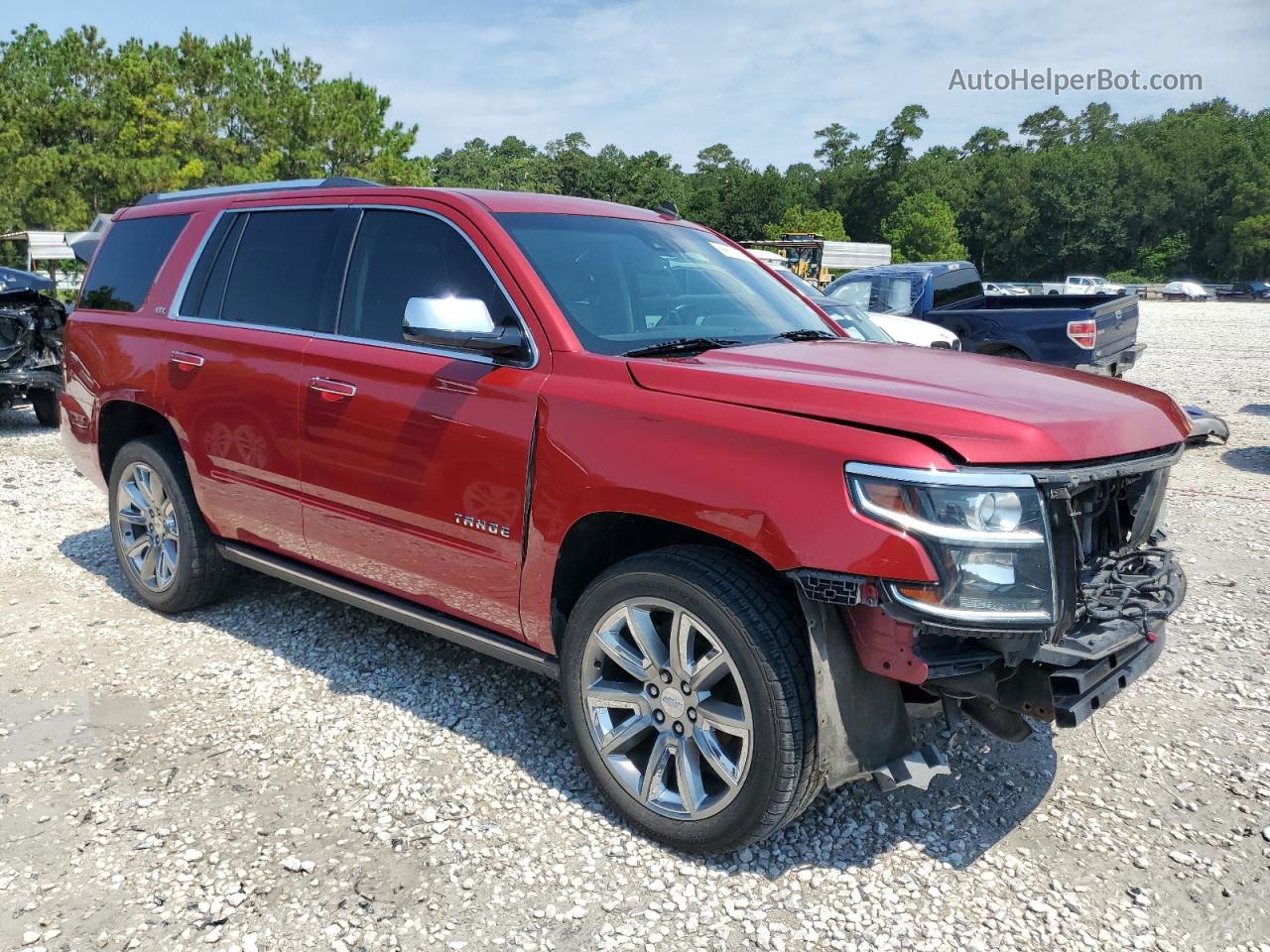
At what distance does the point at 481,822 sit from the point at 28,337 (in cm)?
905

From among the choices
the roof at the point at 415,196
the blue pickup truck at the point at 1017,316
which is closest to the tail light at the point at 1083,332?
the blue pickup truck at the point at 1017,316

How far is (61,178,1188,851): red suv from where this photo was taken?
7.76 feet

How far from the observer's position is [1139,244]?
90438 millimetres

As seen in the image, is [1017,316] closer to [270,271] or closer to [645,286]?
[645,286]

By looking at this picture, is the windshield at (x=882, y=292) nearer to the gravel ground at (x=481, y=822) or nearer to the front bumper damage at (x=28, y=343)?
the gravel ground at (x=481, y=822)

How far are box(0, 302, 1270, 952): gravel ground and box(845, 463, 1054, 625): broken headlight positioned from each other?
0.95 meters

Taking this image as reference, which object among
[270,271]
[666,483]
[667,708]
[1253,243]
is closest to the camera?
[666,483]

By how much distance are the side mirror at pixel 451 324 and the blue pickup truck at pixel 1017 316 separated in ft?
26.1

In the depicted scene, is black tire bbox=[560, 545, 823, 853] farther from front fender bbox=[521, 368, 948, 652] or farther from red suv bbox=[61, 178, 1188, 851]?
front fender bbox=[521, 368, 948, 652]

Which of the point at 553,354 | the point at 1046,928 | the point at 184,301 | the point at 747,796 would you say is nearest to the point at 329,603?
the point at 184,301

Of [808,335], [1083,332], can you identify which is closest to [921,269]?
[1083,332]

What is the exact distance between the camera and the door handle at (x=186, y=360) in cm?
421

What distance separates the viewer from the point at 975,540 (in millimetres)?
2266

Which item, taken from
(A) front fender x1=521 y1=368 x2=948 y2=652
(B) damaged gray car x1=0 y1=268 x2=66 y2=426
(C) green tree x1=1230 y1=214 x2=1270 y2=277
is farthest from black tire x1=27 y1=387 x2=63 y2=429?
(C) green tree x1=1230 y1=214 x2=1270 y2=277
